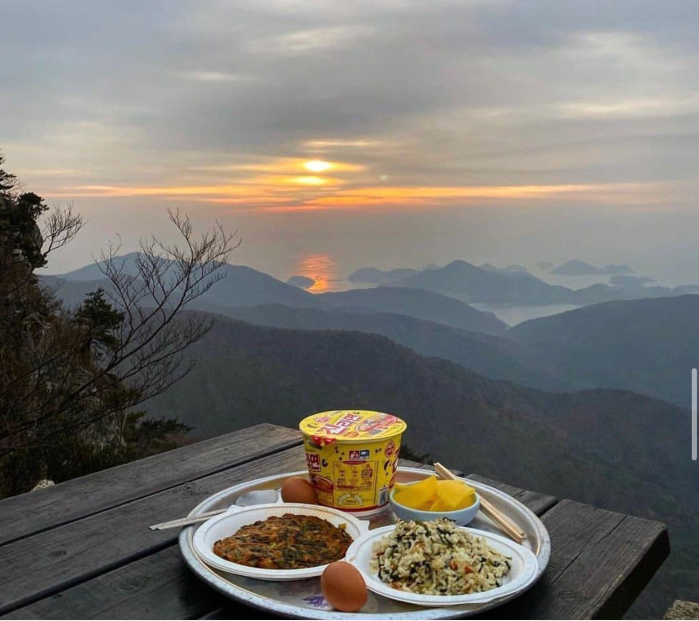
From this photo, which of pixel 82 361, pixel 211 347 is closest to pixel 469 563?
pixel 82 361

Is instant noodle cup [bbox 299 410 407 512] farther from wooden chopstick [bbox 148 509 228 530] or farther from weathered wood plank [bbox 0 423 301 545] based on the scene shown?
weathered wood plank [bbox 0 423 301 545]

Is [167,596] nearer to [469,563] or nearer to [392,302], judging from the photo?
[469,563]

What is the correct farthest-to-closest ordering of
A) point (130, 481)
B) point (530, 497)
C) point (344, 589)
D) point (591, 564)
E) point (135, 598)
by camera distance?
point (130, 481), point (530, 497), point (591, 564), point (135, 598), point (344, 589)

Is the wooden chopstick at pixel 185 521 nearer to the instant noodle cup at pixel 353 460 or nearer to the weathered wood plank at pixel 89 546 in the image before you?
the weathered wood plank at pixel 89 546

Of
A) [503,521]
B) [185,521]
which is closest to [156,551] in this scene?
[185,521]

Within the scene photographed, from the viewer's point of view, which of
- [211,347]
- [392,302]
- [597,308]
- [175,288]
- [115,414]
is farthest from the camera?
[597,308]

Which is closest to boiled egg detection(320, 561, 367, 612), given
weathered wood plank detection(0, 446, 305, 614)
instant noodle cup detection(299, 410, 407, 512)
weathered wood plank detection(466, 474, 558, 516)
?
instant noodle cup detection(299, 410, 407, 512)

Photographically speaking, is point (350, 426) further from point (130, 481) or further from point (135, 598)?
point (130, 481)
